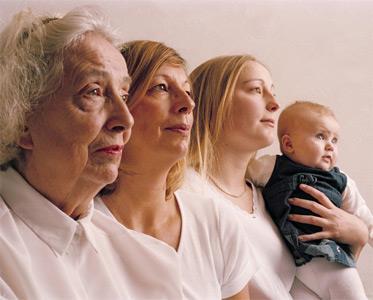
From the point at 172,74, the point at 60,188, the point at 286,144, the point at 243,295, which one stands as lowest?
the point at 243,295

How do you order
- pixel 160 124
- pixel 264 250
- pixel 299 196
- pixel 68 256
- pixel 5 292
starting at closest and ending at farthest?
1. pixel 5 292
2. pixel 68 256
3. pixel 160 124
4. pixel 264 250
5. pixel 299 196

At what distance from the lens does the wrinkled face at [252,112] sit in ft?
3.68

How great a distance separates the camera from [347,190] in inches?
50.8

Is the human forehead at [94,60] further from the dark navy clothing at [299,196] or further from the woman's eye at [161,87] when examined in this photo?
the dark navy clothing at [299,196]

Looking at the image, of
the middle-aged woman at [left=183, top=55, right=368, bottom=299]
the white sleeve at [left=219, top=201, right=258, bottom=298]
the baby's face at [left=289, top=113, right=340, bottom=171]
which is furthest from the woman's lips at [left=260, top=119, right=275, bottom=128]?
the white sleeve at [left=219, top=201, right=258, bottom=298]

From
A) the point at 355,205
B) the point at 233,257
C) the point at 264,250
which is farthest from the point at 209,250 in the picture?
the point at 355,205

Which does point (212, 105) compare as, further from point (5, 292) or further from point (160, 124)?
point (5, 292)

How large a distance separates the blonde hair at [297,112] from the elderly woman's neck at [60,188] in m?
0.64

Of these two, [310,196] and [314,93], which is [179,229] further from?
[314,93]

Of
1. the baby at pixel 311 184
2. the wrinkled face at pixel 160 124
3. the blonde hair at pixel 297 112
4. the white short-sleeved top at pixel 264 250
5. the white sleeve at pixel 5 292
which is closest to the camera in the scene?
the white sleeve at pixel 5 292

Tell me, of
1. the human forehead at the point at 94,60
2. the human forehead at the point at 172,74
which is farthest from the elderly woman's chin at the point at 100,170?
the human forehead at the point at 172,74

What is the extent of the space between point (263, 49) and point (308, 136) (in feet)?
0.72

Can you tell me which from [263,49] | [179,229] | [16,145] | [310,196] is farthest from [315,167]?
[16,145]

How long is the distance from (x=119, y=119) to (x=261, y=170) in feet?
1.97
